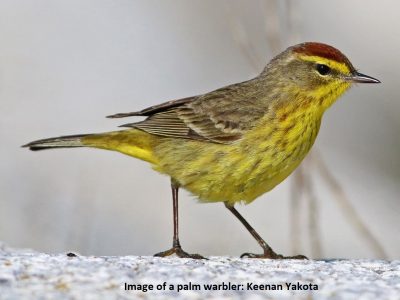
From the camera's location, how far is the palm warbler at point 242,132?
22.9 feet

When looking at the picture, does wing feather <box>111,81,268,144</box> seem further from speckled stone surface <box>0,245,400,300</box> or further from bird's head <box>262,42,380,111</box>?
speckled stone surface <box>0,245,400,300</box>

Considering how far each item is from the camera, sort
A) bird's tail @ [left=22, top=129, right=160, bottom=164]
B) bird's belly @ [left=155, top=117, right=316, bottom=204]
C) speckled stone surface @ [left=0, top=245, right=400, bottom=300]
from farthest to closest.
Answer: bird's tail @ [left=22, top=129, right=160, bottom=164]
bird's belly @ [left=155, top=117, right=316, bottom=204]
speckled stone surface @ [left=0, top=245, right=400, bottom=300]

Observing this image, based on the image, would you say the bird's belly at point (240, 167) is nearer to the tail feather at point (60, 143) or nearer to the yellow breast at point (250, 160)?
the yellow breast at point (250, 160)

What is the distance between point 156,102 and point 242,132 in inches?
200

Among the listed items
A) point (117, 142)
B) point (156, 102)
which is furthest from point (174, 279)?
point (156, 102)

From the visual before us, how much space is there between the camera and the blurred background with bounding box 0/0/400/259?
9.13m

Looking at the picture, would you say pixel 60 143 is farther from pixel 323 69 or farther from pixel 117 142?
pixel 323 69

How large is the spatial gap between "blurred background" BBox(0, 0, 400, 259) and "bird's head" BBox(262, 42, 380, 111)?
0.85 feet

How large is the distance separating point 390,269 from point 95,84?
22.7ft

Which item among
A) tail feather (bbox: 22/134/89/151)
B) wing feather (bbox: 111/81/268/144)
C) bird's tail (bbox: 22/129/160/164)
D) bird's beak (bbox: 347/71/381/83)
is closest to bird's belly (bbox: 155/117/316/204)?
wing feather (bbox: 111/81/268/144)

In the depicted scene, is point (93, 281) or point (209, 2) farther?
point (209, 2)

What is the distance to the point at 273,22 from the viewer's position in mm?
7789

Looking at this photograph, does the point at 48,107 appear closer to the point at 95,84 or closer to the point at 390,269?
the point at 95,84

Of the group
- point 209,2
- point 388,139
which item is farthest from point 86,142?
point 209,2
